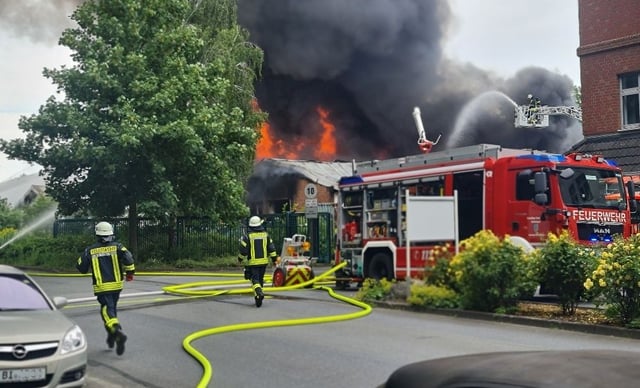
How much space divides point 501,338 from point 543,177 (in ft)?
13.7

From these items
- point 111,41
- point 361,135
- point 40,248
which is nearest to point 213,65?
point 111,41

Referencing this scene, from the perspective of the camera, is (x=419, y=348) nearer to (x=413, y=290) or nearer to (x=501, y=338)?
(x=501, y=338)

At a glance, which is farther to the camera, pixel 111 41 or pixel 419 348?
pixel 111 41

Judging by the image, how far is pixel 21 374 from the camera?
636cm

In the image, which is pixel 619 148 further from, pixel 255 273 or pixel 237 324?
pixel 237 324

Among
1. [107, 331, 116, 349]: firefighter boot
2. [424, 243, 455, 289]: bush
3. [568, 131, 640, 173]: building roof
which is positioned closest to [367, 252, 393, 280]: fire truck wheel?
[424, 243, 455, 289]: bush

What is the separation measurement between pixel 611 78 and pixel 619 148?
1.92 m

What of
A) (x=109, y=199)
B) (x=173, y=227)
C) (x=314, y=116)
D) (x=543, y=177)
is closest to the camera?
(x=543, y=177)

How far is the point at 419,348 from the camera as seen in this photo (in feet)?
30.6

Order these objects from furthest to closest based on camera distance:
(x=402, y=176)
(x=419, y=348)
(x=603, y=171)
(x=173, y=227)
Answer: (x=173, y=227)
(x=402, y=176)
(x=603, y=171)
(x=419, y=348)

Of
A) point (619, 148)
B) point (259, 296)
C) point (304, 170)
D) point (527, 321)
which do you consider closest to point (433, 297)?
point (527, 321)

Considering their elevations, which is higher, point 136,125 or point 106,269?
point 136,125

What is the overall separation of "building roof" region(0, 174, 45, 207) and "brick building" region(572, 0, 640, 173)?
144 feet

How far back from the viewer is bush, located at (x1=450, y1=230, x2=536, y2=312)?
12016 mm
